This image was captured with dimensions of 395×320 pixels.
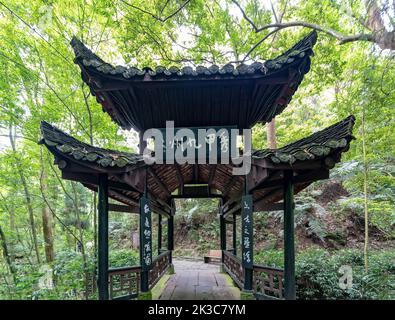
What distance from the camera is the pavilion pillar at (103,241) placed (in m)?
3.68

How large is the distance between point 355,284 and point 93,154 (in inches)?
294

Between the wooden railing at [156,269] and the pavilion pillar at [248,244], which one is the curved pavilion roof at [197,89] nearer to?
the pavilion pillar at [248,244]

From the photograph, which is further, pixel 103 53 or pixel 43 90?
pixel 103 53

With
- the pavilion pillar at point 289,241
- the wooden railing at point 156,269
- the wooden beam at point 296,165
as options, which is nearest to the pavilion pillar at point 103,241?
the wooden railing at point 156,269

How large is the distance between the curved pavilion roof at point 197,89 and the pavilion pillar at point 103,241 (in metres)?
1.39

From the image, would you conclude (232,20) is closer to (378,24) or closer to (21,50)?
(378,24)

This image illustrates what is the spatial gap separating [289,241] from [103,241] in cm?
310

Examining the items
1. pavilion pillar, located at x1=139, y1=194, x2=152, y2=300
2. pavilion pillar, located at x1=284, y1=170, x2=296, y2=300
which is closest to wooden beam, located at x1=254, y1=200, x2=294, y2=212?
pavilion pillar, located at x1=284, y1=170, x2=296, y2=300

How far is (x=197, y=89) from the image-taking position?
3855mm

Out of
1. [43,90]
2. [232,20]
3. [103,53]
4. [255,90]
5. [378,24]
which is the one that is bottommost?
[255,90]

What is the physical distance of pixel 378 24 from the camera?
5367 mm

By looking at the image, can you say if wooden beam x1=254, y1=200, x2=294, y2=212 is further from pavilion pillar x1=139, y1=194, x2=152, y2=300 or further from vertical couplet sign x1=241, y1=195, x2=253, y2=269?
pavilion pillar x1=139, y1=194, x2=152, y2=300
